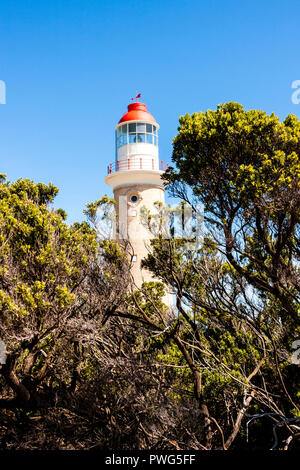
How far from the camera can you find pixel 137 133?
2612 centimetres

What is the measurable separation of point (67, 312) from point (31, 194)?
600 centimetres

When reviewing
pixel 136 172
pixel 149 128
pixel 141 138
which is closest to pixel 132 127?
pixel 141 138

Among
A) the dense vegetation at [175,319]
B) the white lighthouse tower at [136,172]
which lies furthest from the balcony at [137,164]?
the dense vegetation at [175,319]

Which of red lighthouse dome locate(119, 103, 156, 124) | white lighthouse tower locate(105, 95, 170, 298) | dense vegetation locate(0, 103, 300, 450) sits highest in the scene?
red lighthouse dome locate(119, 103, 156, 124)

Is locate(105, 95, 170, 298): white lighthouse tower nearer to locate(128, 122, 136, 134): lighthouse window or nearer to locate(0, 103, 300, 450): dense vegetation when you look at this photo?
locate(128, 122, 136, 134): lighthouse window

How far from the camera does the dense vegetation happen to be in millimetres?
9109

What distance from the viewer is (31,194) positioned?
1442 centimetres

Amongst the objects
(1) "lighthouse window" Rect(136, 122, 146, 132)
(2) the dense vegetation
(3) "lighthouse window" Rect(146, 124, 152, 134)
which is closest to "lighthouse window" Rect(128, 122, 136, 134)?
(1) "lighthouse window" Rect(136, 122, 146, 132)

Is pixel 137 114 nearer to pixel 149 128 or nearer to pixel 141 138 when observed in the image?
pixel 149 128

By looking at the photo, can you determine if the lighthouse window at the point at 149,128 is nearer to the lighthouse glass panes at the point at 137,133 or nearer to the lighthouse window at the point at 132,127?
the lighthouse glass panes at the point at 137,133

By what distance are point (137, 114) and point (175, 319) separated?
59.3ft

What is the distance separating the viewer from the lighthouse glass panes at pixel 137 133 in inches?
1029

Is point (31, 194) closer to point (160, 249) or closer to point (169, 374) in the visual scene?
point (160, 249)
